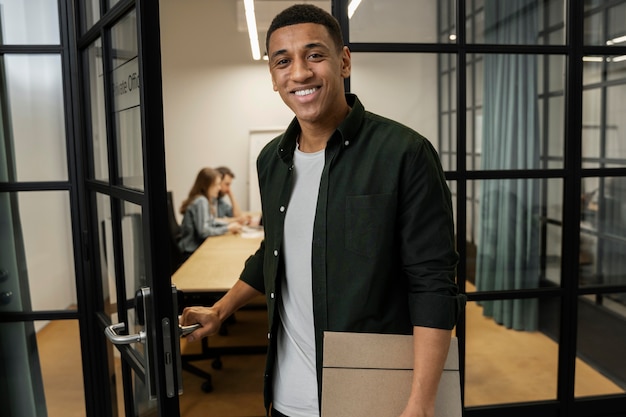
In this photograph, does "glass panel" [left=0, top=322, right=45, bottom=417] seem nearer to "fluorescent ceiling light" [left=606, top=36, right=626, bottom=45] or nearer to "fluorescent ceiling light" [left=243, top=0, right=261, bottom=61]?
"fluorescent ceiling light" [left=606, top=36, right=626, bottom=45]

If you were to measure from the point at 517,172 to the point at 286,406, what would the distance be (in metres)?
1.25

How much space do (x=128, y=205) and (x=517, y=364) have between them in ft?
5.28

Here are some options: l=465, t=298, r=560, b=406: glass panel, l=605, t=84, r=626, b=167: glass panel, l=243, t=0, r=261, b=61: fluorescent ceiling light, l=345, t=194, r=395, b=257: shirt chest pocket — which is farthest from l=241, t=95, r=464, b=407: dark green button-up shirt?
l=243, t=0, r=261, b=61: fluorescent ceiling light

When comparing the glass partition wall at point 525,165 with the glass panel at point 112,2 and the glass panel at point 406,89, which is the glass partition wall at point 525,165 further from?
the glass panel at point 112,2

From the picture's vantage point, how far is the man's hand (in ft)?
5.16

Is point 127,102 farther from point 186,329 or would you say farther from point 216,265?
point 216,265

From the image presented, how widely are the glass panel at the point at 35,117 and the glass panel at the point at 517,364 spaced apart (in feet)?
5.59

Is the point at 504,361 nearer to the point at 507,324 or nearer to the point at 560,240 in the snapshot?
the point at 507,324

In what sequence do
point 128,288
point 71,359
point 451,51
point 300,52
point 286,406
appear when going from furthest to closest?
point 71,359, point 451,51, point 128,288, point 286,406, point 300,52

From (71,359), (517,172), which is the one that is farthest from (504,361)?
(71,359)

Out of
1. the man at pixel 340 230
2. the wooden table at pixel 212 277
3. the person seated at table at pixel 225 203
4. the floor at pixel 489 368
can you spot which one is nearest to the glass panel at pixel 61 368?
the floor at pixel 489 368

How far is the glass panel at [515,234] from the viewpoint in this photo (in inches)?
89.8

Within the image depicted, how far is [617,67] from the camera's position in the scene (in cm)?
228

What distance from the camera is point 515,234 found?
7.69ft
